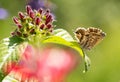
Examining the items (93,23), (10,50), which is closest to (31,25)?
(10,50)

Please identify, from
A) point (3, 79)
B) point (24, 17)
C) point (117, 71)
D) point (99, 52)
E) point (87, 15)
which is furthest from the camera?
point (87, 15)

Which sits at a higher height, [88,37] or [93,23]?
[93,23]

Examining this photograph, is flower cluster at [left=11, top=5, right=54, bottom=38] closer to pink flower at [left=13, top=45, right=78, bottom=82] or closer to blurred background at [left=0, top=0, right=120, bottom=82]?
pink flower at [left=13, top=45, right=78, bottom=82]

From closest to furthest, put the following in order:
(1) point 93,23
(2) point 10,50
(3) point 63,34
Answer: (2) point 10,50 → (3) point 63,34 → (1) point 93,23

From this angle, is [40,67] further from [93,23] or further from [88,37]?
[93,23]

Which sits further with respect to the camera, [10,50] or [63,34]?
[63,34]

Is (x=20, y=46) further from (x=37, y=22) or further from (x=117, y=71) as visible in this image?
(x=117, y=71)

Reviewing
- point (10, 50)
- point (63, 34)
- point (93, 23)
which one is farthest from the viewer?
point (93, 23)

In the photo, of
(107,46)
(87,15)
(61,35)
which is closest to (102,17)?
(87,15)
